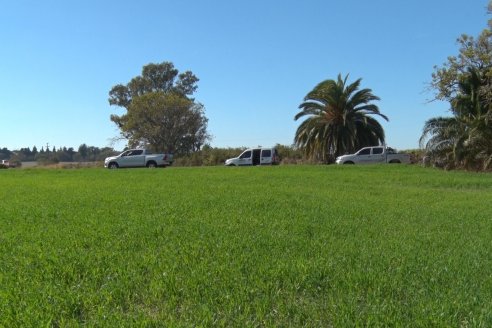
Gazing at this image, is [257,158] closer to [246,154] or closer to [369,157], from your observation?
[246,154]

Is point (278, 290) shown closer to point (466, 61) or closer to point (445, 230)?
point (445, 230)

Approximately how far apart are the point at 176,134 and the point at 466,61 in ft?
124

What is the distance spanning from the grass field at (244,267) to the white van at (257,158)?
1192 inches

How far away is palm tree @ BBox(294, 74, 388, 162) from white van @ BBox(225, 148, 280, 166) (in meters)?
2.64

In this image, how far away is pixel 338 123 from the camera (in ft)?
129

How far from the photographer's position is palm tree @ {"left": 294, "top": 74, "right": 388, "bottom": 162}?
3909 cm

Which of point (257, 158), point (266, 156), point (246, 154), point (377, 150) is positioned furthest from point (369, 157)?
point (246, 154)

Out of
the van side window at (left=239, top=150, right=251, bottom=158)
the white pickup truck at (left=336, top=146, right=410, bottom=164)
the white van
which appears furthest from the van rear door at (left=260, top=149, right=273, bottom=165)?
the white pickup truck at (left=336, top=146, right=410, bottom=164)

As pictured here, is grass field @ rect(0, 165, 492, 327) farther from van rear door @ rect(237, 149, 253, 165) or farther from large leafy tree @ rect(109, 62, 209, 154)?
large leafy tree @ rect(109, 62, 209, 154)

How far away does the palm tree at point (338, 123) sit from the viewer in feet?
128

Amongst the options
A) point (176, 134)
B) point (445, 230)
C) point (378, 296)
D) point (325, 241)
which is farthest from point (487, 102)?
point (176, 134)

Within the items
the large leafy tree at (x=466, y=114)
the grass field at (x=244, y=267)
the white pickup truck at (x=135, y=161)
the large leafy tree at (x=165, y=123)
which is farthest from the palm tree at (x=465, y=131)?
the large leafy tree at (x=165, y=123)

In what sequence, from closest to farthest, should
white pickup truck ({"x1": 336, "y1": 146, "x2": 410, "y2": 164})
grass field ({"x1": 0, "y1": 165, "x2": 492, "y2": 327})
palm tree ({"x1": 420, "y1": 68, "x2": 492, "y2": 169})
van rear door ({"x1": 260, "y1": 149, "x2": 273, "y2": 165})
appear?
grass field ({"x1": 0, "y1": 165, "x2": 492, "y2": 327}), palm tree ({"x1": 420, "y1": 68, "x2": 492, "y2": 169}), white pickup truck ({"x1": 336, "y1": 146, "x2": 410, "y2": 164}), van rear door ({"x1": 260, "y1": 149, "x2": 273, "y2": 165})

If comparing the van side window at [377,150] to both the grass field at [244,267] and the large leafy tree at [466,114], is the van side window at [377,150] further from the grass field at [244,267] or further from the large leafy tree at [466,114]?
the grass field at [244,267]
